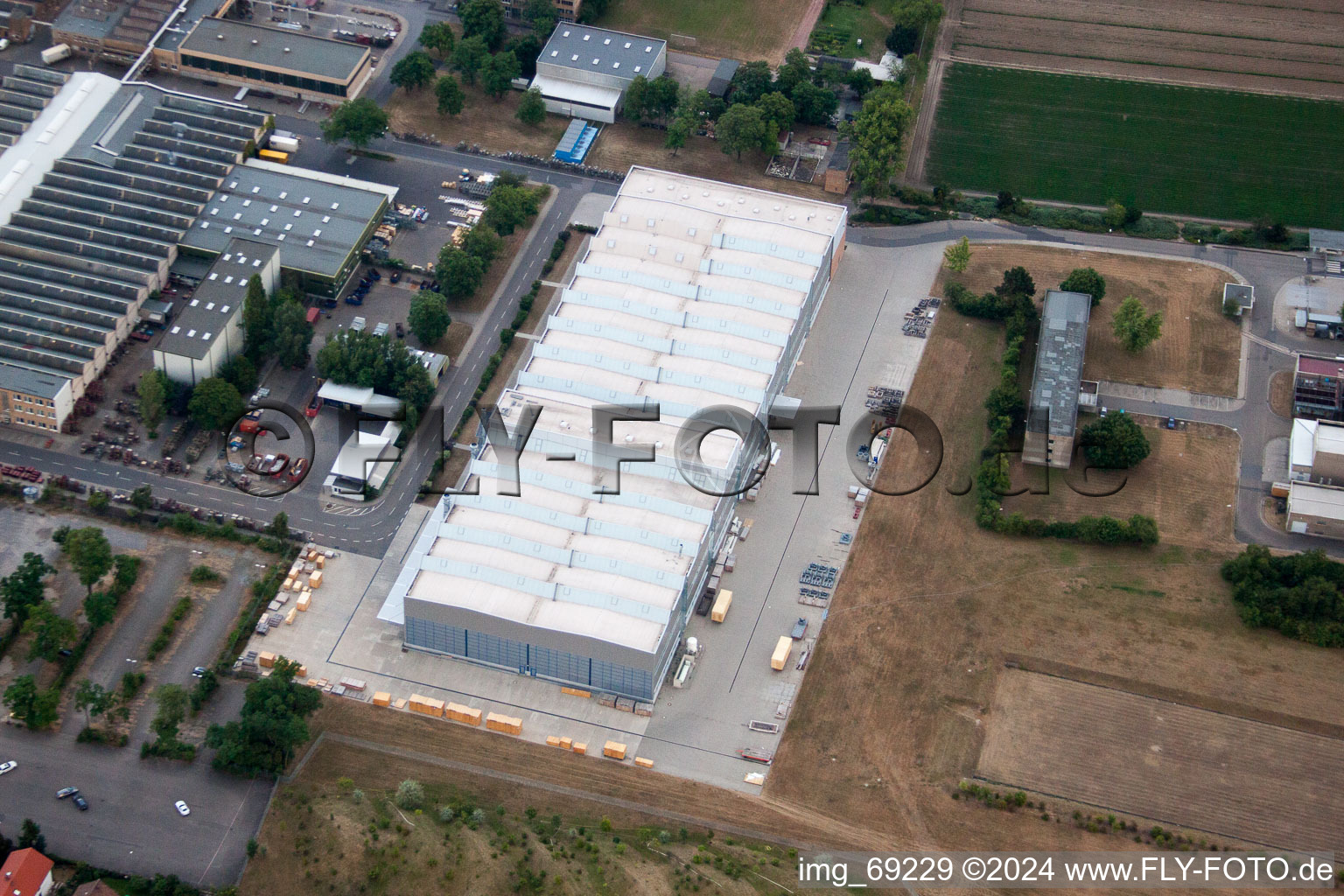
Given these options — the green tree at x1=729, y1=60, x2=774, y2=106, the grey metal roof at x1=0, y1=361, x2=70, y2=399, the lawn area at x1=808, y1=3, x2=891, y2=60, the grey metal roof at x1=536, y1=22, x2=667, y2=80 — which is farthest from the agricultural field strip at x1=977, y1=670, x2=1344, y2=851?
the lawn area at x1=808, y1=3, x2=891, y2=60

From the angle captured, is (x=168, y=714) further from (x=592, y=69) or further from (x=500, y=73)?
(x=592, y=69)

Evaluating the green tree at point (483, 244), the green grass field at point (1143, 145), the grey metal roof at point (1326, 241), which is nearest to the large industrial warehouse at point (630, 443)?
the green tree at point (483, 244)

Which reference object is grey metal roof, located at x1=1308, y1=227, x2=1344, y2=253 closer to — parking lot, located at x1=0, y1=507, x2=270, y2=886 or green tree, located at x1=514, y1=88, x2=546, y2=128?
Answer: green tree, located at x1=514, y1=88, x2=546, y2=128

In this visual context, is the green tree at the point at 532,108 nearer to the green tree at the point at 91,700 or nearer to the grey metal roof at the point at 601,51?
the grey metal roof at the point at 601,51

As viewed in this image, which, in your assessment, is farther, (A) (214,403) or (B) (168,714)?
(A) (214,403)

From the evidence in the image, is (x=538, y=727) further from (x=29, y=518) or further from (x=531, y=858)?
(x=29, y=518)

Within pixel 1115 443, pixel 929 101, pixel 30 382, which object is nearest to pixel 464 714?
pixel 30 382
